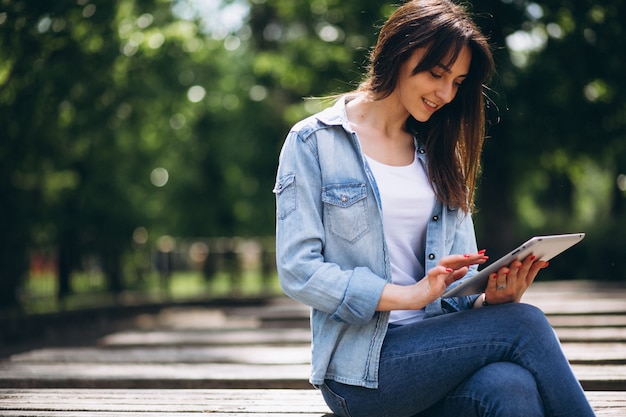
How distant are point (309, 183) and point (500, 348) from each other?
2.62 ft

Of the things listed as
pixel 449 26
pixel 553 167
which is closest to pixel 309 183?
pixel 449 26

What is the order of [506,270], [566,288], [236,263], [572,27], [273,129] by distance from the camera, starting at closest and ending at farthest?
[506,270]
[566,288]
[572,27]
[236,263]
[273,129]

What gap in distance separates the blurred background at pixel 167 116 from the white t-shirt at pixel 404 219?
361 centimetres

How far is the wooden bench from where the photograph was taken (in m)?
2.96

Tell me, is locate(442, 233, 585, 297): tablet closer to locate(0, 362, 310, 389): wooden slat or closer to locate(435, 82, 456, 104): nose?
locate(435, 82, 456, 104): nose

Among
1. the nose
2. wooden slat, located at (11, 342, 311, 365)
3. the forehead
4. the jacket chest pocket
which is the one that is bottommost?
wooden slat, located at (11, 342, 311, 365)

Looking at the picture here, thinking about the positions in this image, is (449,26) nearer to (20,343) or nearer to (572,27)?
(20,343)

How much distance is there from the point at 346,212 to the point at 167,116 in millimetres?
11629

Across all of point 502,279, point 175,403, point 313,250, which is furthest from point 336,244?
point 175,403

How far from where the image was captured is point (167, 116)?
1376cm

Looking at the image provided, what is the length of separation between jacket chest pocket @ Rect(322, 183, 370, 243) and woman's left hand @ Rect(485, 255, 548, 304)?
0.45 meters

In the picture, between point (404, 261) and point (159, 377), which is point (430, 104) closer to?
point (404, 261)

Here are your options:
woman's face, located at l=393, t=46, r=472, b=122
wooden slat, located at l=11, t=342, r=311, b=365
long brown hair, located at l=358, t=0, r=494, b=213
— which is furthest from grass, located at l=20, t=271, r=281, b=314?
woman's face, located at l=393, t=46, r=472, b=122

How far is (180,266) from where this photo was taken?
12.8 m
